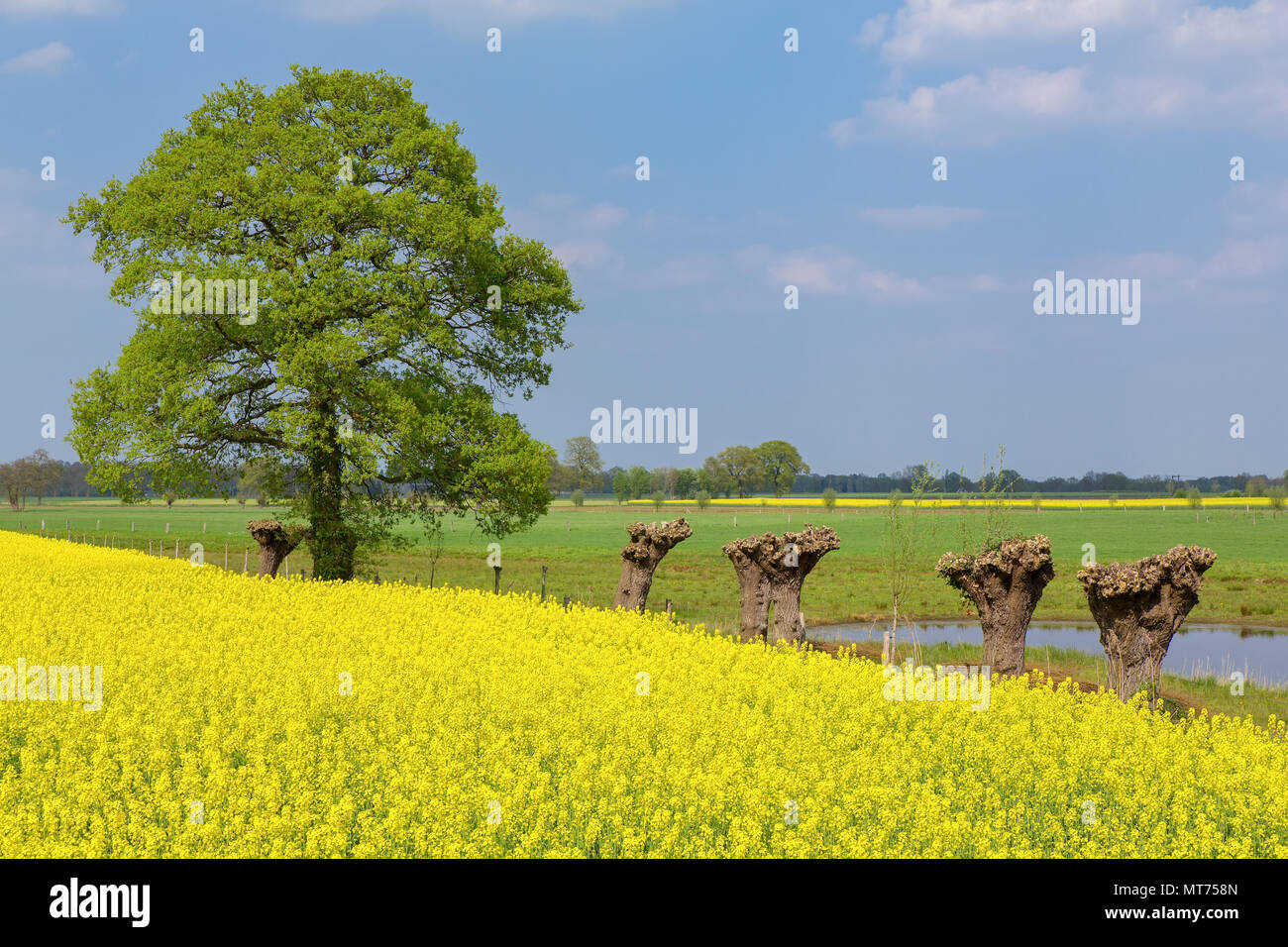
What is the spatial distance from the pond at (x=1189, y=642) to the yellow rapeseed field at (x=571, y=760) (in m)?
10.8

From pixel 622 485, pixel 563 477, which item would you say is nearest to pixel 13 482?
pixel 563 477

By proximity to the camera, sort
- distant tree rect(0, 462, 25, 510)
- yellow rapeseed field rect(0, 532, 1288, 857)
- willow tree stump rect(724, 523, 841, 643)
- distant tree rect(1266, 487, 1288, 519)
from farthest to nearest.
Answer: distant tree rect(0, 462, 25, 510)
distant tree rect(1266, 487, 1288, 519)
willow tree stump rect(724, 523, 841, 643)
yellow rapeseed field rect(0, 532, 1288, 857)

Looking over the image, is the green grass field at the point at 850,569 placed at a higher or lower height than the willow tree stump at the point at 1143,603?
lower

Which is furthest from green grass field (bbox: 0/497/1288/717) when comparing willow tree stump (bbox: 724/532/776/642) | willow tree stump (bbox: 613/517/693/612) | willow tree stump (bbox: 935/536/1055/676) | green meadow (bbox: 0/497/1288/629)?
willow tree stump (bbox: 724/532/776/642)

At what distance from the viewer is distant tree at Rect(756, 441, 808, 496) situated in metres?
174

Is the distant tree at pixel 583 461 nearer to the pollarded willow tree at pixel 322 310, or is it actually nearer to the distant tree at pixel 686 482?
the distant tree at pixel 686 482

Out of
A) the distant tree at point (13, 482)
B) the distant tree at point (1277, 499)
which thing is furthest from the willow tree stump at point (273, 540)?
the distant tree at point (13, 482)

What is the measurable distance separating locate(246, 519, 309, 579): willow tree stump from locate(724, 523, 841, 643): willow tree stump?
14002mm

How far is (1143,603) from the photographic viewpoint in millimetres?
16234

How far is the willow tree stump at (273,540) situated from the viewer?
29.2 meters

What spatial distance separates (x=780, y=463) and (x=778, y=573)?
15538 centimetres

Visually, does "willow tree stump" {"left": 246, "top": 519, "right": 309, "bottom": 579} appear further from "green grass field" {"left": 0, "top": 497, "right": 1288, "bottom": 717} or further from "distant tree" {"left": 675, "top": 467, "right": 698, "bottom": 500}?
"distant tree" {"left": 675, "top": 467, "right": 698, "bottom": 500}
